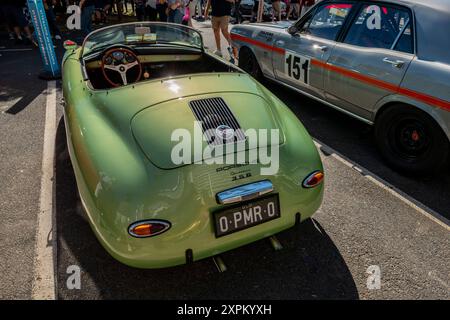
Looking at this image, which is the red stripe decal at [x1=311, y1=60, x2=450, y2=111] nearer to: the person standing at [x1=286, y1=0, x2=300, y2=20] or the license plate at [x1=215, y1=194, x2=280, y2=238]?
the license plate at [x1=215, y1=194, x2=280, y2=238]

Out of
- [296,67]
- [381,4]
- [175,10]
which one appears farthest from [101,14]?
[381,4]

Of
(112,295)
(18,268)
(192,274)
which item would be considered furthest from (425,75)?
(18,268)

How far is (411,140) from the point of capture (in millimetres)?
3354

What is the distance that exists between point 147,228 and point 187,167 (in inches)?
16.5

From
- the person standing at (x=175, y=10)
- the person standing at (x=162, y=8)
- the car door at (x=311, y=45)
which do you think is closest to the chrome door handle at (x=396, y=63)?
A: the car door at (x=311, y=45)

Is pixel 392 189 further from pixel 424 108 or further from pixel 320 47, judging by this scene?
pixel 320 47

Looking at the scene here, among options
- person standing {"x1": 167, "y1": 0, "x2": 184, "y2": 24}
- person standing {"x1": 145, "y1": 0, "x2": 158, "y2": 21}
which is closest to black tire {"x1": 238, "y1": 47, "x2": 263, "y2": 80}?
person standing {"x1": 167, "y1": 0, "x2": 184, "y2": 24}

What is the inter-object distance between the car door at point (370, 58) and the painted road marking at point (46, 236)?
324 centimetres

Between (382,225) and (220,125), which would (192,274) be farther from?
(382,225)

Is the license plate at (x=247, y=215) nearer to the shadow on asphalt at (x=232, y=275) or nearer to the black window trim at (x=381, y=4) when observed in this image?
the shadow on asphalt at (x=232, y=275)

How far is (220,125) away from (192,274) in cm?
103

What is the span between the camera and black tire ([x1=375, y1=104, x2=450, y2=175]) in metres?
3.08

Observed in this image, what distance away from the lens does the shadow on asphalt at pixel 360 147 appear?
10.2 feet
